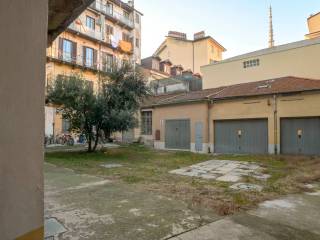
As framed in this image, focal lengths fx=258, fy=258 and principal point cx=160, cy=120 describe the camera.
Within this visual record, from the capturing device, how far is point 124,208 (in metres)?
4.97

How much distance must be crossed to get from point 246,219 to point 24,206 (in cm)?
356

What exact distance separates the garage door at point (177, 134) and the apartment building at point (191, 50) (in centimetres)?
1516

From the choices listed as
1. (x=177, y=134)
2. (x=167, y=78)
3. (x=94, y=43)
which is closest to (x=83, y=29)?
(x=94, y=43)

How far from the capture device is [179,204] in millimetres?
5293

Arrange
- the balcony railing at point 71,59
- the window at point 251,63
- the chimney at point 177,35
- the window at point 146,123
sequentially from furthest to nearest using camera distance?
the chimney at point 177,35 < the balcony railing at point 71,59 < the window at point 146,123 < the window at point 251,63

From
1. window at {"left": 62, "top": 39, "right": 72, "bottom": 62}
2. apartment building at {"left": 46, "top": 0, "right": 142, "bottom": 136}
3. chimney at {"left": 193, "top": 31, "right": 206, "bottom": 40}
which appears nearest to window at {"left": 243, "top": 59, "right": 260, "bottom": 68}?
apartment building at {"left": 46, "top": 0, "right": 142, "bottom": 136}

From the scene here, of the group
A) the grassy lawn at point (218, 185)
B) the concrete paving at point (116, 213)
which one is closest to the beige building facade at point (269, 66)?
the grassy lawn at point (218, 185)

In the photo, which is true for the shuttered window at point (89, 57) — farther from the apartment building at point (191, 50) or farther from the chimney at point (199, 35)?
the chimney at point (199, 35)

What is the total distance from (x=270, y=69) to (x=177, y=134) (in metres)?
8.01

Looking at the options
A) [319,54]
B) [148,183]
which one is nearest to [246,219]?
[148,183]

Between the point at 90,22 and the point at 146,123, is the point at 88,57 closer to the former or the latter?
the point at 90,22

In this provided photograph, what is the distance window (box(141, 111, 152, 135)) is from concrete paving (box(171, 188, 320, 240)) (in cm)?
1667

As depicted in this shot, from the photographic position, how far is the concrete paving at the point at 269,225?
373 cm

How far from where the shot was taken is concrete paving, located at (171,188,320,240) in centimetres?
373
